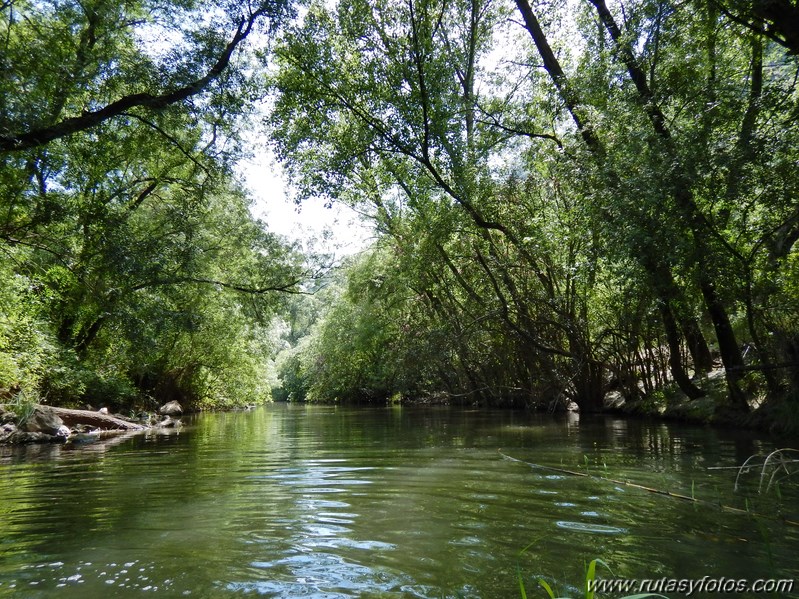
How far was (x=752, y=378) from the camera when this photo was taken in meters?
11.0

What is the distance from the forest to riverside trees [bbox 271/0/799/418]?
74 mm

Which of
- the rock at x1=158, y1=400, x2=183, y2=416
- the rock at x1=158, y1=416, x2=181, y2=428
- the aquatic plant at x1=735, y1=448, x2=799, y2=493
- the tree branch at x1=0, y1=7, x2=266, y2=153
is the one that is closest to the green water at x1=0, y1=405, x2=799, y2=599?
the aquatic plant at x1=735, y1=448, x2=799, y2=493

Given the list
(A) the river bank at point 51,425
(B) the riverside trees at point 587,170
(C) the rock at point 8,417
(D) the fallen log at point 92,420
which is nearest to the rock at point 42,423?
(A) the river bank at point 51,425

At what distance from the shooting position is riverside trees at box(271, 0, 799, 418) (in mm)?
8836

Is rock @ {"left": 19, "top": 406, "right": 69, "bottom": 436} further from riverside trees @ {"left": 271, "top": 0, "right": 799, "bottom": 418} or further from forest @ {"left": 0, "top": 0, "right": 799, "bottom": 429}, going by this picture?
riverside trees @ {"left": 271, "top": 0, "right": 799, "bottom": 418}

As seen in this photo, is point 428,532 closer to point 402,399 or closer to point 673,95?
point 673,95

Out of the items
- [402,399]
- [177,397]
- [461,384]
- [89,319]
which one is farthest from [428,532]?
[402,399]

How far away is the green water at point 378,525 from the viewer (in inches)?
115

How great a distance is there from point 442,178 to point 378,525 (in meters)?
11.5

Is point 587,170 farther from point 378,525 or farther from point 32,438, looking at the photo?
point 32,438

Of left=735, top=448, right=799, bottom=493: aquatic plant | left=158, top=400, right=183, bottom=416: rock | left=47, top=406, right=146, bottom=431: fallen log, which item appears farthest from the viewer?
left=158, top=400, right=183, bottom=416: rock

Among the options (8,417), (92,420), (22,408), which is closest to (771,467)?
(22,408)

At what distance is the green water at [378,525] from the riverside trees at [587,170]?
11.9 ft

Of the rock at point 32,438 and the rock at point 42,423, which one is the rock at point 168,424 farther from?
the rock at point 32,438
